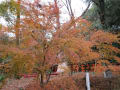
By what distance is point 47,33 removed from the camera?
432 cm

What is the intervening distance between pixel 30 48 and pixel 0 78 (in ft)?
10.8

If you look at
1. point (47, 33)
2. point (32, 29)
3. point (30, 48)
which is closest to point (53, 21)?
point (47, 33)

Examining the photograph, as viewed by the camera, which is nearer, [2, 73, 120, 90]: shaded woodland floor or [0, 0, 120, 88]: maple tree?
[0, 0, 120, 88]: maple tree

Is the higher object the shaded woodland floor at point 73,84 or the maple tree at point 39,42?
the maple tree at point 39,42

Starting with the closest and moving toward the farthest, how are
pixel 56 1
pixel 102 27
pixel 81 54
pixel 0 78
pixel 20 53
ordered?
pixel 20 53 → pixel 56 1 → pixel 81 54 → pixel 0 78 → pixel 102 27

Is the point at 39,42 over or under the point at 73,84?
over

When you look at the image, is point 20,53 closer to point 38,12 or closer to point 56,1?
point 38,12

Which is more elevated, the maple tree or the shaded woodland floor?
the maple tree

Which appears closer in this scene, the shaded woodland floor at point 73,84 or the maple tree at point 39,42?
the maple tree at point 39,42

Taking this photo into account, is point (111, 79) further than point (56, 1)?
Yes

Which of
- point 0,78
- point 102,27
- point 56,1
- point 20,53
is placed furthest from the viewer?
point 102,27

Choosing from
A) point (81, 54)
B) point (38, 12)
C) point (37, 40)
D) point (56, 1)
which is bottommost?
point (81, 54)

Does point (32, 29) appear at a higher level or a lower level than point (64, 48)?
higher

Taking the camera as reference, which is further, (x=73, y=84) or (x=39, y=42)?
(x=73, y=84)
